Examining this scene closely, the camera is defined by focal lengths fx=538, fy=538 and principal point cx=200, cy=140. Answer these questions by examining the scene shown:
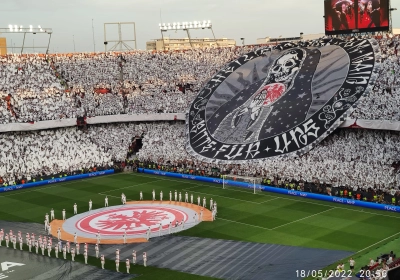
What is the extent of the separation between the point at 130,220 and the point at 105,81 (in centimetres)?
3067

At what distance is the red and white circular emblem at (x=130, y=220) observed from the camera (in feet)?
102

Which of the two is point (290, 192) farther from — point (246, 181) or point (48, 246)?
point (48, 246)

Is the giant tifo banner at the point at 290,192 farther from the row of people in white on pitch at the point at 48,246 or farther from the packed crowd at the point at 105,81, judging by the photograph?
the row of people in white on pitch at the point at 48,246

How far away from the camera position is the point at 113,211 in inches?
1394

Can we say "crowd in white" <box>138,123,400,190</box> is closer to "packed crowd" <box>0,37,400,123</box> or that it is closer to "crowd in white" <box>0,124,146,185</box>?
"packed crowd" <box>0,37,400,123</box>

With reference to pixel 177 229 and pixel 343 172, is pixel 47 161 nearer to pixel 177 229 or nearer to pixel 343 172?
pixel 177 229

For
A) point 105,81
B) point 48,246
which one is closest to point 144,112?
point 105,81

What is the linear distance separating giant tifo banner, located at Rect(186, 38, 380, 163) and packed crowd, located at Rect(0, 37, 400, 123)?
2453 millimetres

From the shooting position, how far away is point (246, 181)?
41969 mm

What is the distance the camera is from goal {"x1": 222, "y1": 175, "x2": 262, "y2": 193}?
40938 mm

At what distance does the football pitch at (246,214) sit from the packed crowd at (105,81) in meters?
11.0

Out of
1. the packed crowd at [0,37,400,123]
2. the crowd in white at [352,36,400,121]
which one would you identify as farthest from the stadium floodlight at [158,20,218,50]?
the crowd in white at [352,36,400,121]

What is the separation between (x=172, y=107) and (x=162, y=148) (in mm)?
5278

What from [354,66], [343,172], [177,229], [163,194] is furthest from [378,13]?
[177,229]
